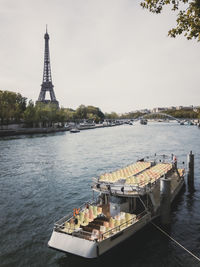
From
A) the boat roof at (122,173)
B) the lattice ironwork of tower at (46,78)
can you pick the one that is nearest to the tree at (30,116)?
the lattice ironwork of tower at (46,78)

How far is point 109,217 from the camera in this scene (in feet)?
45.5

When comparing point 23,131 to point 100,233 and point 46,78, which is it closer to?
point 46,78

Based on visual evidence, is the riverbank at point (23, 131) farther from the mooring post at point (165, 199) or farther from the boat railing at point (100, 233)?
the boat railing at point (100, 233)

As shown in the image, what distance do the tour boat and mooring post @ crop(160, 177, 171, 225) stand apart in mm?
549

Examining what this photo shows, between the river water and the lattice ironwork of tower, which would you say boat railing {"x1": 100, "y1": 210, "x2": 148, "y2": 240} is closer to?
the river water

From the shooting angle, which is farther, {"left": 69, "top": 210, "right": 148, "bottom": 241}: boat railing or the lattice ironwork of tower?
the lattice ironwork of tower

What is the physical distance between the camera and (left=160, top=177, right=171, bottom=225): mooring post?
14977mm

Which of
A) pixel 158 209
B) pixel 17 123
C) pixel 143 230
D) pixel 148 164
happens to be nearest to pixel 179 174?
pixel 148 164

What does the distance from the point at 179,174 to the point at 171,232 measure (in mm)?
8803

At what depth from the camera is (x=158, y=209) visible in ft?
52.3

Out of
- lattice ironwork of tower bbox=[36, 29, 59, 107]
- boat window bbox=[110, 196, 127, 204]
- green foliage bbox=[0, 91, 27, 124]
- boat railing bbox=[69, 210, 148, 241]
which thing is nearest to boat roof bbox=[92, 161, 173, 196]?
boat window bbox=[110, 196, 127, 204]

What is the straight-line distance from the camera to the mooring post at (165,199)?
15.0 metres

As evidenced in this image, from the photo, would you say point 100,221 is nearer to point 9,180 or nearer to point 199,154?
point 9,180

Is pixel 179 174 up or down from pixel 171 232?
up
